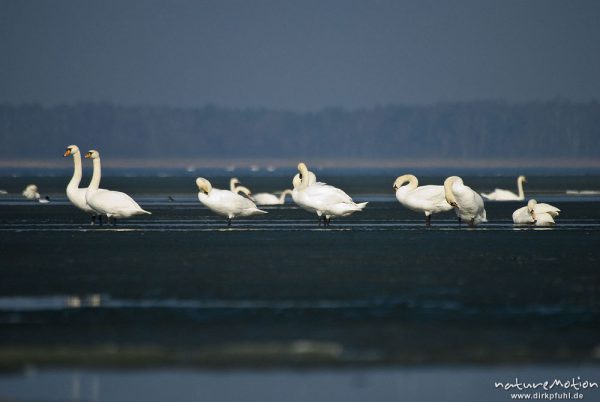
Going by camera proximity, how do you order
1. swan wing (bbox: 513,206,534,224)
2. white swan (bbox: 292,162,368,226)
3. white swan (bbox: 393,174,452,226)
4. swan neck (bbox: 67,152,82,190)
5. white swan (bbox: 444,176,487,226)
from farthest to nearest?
1. swan neck (bbox: 67,152,82,190)
2. swan wing (bbox: 513,206,534,224)
3. white swan (bbox: 393,174,452,226)
4. white swan (bbox: 292,162,368,226)
5. white swan (bbox: 444,176,487,226)

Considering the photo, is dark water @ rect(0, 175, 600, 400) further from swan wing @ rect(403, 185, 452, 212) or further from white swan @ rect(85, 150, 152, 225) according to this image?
swan wing @ rect(403, 185, 452, 212)

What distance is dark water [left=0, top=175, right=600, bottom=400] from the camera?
9945 mm

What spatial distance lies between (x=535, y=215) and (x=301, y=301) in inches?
509

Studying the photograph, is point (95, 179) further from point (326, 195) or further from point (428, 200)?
point (428, 200)

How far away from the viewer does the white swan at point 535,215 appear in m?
25.2

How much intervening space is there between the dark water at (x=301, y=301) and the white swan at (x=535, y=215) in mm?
1783

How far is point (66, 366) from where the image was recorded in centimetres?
962

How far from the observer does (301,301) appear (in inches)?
519

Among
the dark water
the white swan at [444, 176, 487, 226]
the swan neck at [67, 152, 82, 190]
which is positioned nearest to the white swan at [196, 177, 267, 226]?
the dark water

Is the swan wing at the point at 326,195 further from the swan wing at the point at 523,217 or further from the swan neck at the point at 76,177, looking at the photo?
the swan neck at the point at 76,177

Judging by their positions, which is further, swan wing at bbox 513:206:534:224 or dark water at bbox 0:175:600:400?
swan wing at bbox 513:206:534:224

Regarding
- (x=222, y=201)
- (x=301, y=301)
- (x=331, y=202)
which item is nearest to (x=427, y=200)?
(x=331, y=202)

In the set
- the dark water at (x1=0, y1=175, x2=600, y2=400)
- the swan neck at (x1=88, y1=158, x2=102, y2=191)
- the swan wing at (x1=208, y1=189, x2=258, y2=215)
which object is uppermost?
the swan neck at (x1=88, y1=158, x2=102, y2=191)

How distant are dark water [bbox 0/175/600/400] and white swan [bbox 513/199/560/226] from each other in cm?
178
